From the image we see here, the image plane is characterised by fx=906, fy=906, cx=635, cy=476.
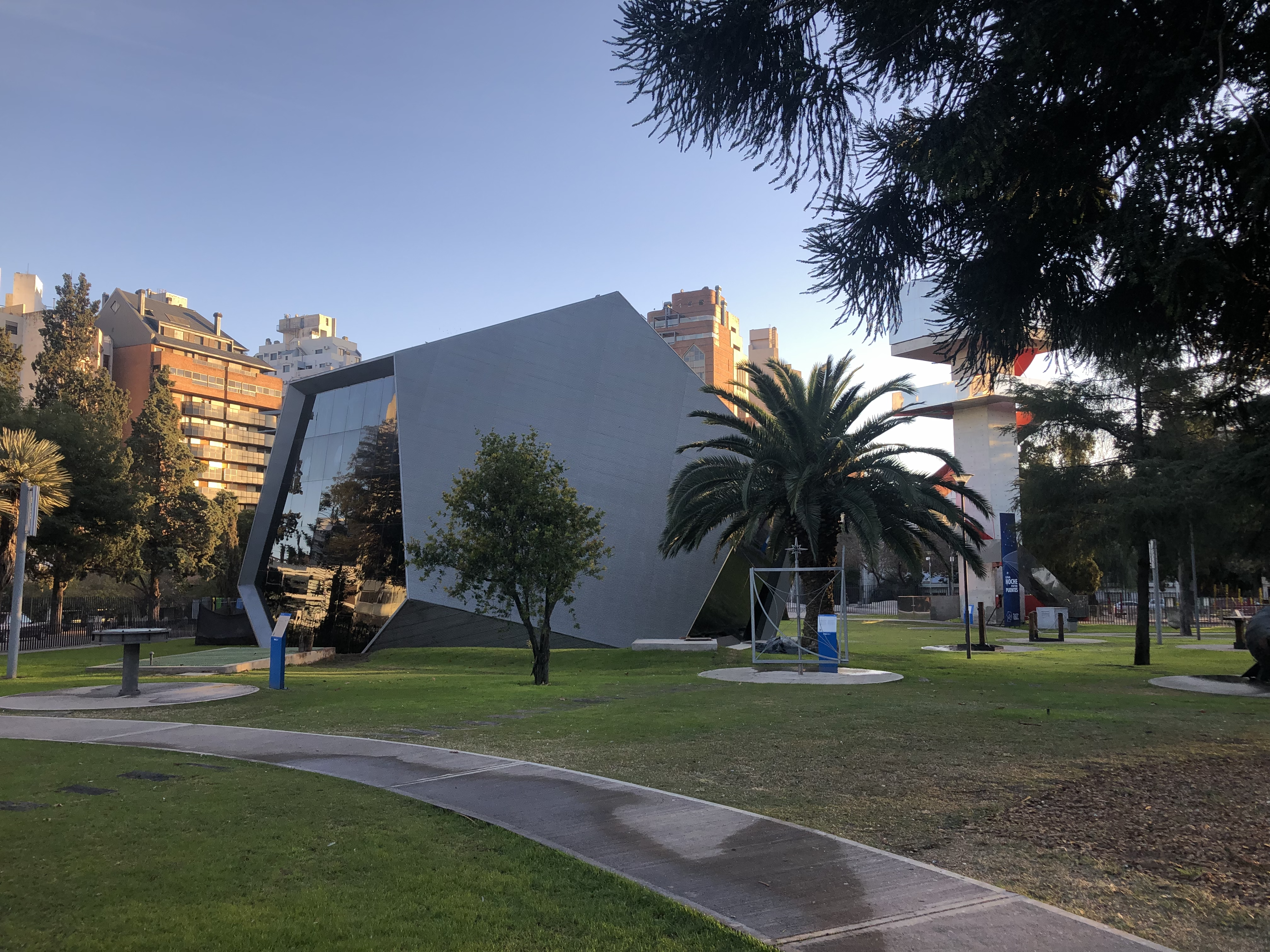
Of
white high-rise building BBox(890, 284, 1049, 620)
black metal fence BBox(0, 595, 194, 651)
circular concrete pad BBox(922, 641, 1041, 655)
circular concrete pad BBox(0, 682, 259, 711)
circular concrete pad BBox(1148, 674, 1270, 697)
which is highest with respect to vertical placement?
white high-rise building BBox(890, 284, 1049, 620)

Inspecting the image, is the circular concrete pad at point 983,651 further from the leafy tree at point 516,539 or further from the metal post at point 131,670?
the metal post at point 131,670

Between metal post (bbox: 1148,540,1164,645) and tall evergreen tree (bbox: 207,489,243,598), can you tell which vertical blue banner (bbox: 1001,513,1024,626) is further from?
tall evergreen tree (bbox: 207,489,243,598)

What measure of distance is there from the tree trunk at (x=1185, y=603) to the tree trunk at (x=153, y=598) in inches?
2223

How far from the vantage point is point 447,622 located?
30.2 metres

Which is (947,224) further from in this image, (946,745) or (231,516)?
(231,516)

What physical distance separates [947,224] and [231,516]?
63190mm

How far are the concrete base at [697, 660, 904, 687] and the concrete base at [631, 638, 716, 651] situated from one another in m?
5.97

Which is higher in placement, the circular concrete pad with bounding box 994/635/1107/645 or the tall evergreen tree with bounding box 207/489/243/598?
the tall evergreen tree with bounding box 207/489/243/598

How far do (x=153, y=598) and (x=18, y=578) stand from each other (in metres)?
40.5

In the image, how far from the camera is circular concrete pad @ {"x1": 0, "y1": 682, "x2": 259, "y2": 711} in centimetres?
1509

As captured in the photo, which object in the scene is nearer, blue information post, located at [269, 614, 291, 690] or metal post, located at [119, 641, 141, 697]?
metal post, located at [119, 641, 141, 697]

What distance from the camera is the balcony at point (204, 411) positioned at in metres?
97.9

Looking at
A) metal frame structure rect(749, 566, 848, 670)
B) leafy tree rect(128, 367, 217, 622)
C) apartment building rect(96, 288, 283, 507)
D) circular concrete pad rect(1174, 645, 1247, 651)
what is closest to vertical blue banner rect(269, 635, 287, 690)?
metal frame structure rect(749, 566, 848, 670)

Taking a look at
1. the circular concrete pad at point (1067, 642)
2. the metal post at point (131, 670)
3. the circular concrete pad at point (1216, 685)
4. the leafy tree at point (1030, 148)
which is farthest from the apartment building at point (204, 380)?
the leafy tree at point (1030, 148)
